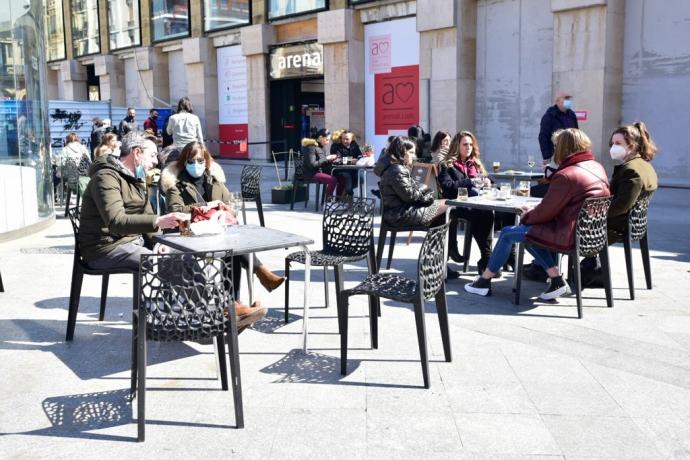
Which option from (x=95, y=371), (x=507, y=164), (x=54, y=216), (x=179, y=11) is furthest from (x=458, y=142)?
(x=179, y=11)

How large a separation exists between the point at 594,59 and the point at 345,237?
413 inches

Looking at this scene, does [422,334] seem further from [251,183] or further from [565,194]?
[251,183]

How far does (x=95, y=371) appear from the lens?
185 inches

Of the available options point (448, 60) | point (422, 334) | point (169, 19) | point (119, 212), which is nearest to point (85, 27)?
point (169, 19)

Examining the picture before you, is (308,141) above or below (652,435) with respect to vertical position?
above

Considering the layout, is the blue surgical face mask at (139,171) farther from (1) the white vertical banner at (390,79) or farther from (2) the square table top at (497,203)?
(1) the white vertical banner at (390,79)

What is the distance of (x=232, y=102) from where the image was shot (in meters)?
25.3

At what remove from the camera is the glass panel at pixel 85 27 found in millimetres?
31438

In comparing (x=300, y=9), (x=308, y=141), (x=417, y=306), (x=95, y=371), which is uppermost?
(x=300, y=9)

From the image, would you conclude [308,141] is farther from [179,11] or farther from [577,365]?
[179,11]

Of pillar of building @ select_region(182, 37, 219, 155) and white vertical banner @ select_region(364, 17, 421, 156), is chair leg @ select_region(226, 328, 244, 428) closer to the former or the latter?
white vertical banner @ select_region(364, 17, 421, 156)

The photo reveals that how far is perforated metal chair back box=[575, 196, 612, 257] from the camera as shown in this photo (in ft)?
19.0

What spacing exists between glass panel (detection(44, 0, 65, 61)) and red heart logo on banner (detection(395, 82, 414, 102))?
20934mm

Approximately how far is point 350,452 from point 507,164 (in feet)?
47.3
